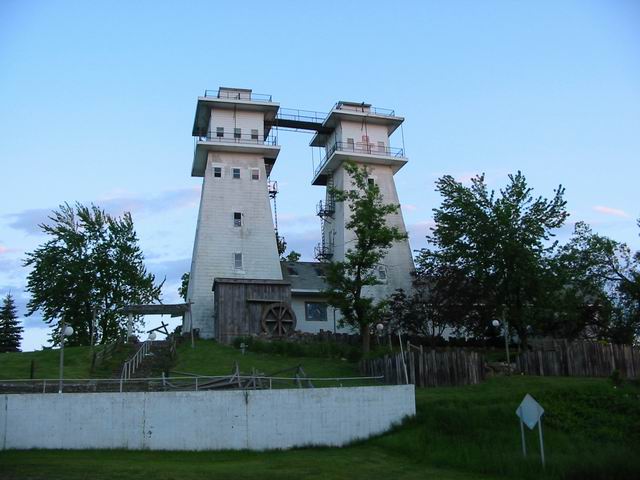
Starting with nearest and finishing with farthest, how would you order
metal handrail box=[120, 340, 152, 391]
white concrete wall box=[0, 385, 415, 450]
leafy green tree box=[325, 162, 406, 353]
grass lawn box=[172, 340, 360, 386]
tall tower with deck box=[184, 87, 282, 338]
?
1. white concrete wall box=[0, 385, 415, 450]
2. metal handrail box=[120, 340, 152, 391]
3. grass lawn box=[172, 340, 360, 386]
4. leafy green tree box=[325, 162, 406, 353]
5. tall tower with deck box=[184, 87, 282, 338]

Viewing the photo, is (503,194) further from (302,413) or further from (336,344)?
(302,413)

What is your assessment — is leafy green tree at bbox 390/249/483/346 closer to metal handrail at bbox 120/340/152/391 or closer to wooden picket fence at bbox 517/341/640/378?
wooden picket fence at bbox 517/341/640/378

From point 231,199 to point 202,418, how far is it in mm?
26987

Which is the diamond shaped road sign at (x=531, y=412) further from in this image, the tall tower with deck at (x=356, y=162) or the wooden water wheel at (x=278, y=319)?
the tall tower with deck at (x=356, y=162)

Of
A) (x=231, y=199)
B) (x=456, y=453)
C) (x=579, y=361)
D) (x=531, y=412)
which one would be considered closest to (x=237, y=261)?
(x=231, y=199)

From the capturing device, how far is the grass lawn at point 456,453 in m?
17.6

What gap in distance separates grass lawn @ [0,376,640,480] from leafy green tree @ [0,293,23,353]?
3737 cm

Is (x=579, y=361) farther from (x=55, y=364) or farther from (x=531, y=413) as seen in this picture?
(x=55, y=364)

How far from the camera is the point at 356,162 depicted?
2014 inches

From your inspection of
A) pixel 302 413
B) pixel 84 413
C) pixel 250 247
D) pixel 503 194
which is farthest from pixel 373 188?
pixel 84 413

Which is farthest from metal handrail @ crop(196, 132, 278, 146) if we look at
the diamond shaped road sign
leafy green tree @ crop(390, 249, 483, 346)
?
the diamond shaped road sign

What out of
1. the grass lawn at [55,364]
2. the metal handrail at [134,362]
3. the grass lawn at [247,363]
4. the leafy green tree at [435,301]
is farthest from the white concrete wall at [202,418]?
the leafy green tree at [435,301]

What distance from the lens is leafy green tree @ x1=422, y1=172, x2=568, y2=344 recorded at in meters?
36.6

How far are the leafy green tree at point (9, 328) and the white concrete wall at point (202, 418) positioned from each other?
35.9m
